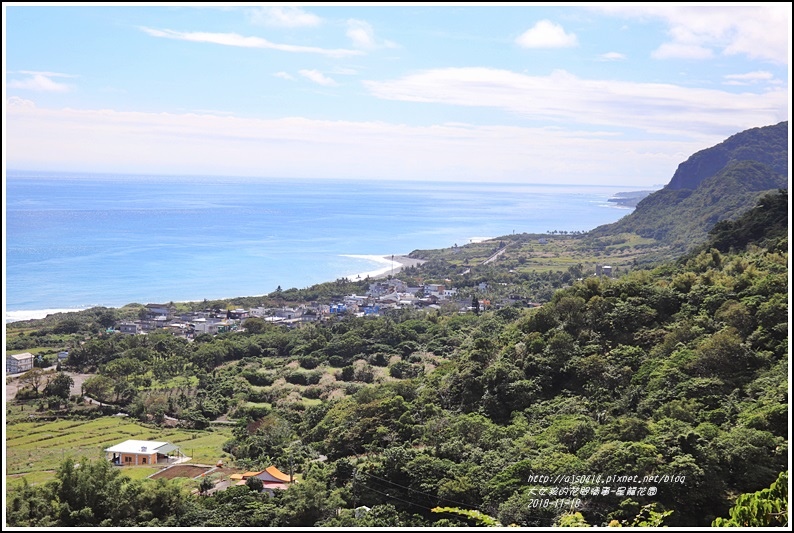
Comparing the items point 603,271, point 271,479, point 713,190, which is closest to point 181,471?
point 271,479

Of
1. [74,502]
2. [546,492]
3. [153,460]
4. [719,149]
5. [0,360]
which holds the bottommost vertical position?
[153,460]

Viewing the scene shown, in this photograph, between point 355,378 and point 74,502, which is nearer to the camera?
point 74,502

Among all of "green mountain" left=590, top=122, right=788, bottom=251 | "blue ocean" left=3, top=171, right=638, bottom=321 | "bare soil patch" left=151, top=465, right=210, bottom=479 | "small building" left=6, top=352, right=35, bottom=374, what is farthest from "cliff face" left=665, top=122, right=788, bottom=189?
"bare soil patch" left=151, top=465, right=210, bottom=479

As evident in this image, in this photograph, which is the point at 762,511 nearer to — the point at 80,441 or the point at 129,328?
the point at 80,441

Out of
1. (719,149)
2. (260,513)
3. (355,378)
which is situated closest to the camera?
(260,513)

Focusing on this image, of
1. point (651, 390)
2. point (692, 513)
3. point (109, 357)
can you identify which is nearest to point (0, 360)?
point (692, 513)

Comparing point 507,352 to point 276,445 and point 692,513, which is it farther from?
point 692,513
